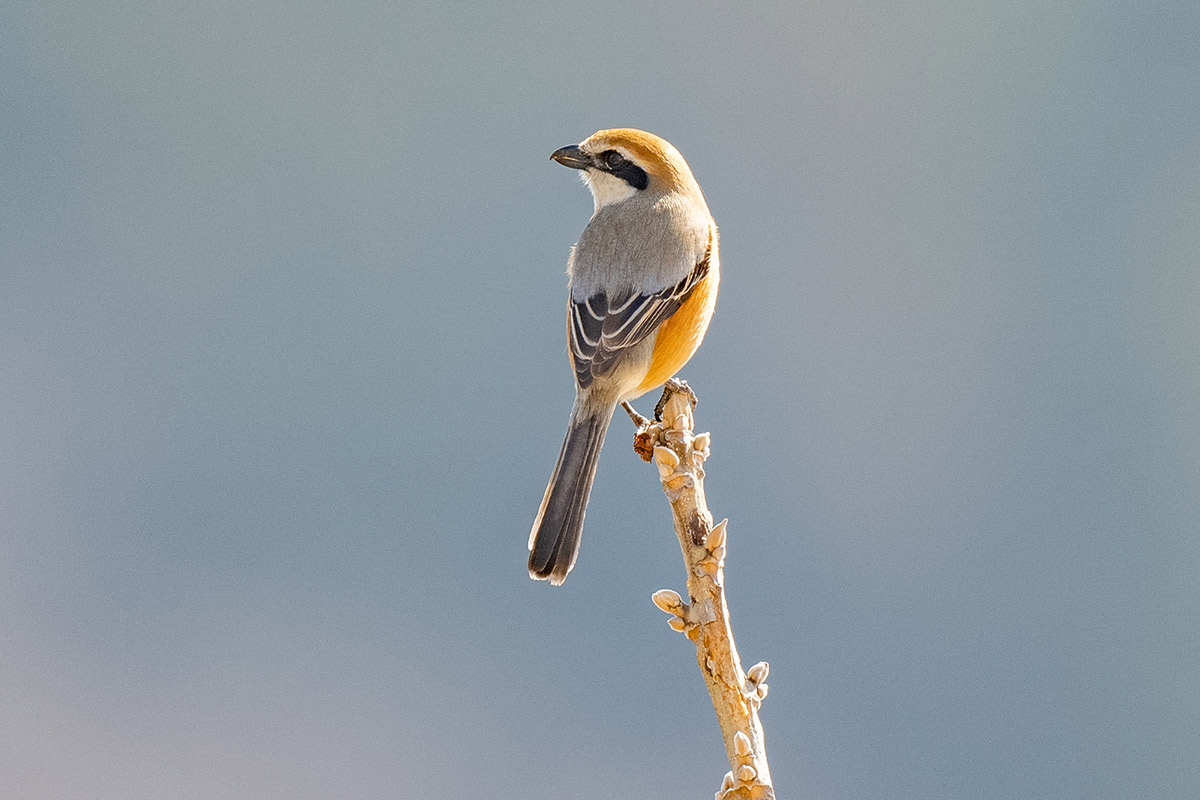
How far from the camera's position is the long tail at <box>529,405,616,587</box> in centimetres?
185

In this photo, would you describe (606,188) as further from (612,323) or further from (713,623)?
(713,623)

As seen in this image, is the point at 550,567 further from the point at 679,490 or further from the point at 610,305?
the point at 610,305

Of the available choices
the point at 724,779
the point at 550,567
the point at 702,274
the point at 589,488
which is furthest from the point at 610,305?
the point at 724,779

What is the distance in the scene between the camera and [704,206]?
275cm

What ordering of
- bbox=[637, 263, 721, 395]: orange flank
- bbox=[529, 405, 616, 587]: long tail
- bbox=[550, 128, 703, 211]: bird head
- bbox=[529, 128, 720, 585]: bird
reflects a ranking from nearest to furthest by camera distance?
1. bbox=[529, 405, 616, 587]: long tail
2. bbox=[529, 128, 720, 585]: bird
3. bbox=[637, 263, 721, 395]: orange flank
4. bbox=[550, 128, 703, 211]: bird head

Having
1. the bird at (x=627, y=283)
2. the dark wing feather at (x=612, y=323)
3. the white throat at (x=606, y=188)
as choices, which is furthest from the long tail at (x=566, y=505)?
the white throat at (x=606, y=188)

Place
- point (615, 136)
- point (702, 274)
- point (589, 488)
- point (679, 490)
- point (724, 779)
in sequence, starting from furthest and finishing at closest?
point (615, 136)
point (702, 274)
point (589, 488)
point (679, 490)
point (724, 779)

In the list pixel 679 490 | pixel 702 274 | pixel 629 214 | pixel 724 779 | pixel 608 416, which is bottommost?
pixel 724 779

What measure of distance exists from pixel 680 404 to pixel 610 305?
0.61 metres

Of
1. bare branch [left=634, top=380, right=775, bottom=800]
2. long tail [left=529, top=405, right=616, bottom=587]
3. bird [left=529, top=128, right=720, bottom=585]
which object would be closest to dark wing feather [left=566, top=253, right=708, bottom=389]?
bird [left=529, top=128, right=720, bottom=585]

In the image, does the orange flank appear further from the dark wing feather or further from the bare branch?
the bare branch

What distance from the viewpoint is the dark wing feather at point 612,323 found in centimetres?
228

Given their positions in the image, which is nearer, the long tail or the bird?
the long tail

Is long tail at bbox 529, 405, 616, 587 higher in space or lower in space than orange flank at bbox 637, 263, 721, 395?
lower
